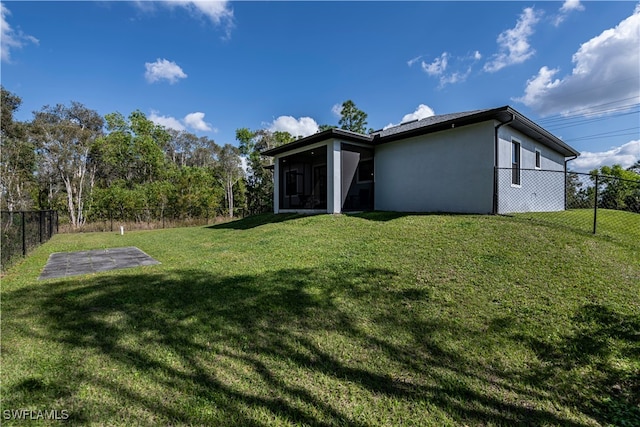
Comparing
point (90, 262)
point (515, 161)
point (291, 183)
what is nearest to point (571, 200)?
point (515, 161)

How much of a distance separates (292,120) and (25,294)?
25.3m

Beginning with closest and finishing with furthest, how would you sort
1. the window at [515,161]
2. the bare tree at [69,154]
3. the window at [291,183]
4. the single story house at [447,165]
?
1. the single story house at [447,165]
2. the window at [515,161]
3. the window at [291,183]
4. the bare tree at [69,154]

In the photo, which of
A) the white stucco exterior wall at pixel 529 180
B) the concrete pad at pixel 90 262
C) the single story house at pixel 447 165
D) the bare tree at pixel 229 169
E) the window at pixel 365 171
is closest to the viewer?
the concrete pad at pixel 90 262

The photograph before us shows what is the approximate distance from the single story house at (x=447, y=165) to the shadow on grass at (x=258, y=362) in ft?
21.1

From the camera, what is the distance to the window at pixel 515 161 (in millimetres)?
9188

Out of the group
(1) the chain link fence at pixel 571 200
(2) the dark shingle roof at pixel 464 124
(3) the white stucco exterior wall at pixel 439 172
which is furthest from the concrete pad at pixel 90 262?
(1) the chain link fence at pixel 571 200

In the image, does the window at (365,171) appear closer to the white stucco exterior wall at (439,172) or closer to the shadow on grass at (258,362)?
the white stucco exterior wall at (439,172)

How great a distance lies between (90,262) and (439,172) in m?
9.86

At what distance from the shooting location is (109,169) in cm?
2395

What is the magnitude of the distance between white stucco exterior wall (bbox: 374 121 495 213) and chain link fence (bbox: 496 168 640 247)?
0.60 meters

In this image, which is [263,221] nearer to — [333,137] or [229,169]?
[333,137]

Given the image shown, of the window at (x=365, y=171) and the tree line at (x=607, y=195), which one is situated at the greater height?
the window at (x=365, y=171)

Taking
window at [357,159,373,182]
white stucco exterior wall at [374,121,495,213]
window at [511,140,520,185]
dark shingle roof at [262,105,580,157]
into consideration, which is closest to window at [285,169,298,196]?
dark shingle roof at [262,105,580,157]

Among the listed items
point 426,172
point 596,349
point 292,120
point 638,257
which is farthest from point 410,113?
point 596,349
